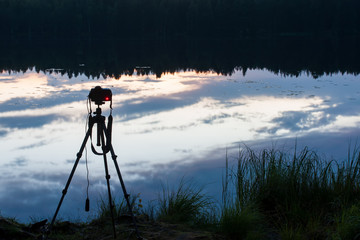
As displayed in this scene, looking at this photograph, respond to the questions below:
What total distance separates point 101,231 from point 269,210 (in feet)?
8.35

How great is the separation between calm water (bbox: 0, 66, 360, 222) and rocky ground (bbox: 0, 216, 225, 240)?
0.79 m

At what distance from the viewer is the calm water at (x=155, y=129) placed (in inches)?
374

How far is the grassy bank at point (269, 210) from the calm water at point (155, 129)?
1.06 metres

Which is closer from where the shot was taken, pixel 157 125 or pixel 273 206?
pixel 273 206

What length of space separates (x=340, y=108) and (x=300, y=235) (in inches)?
588

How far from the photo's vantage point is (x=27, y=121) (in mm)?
15875

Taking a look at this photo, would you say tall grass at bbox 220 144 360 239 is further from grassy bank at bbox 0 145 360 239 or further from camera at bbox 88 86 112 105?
camera at bbox 88 86 112 105

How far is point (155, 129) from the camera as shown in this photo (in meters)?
14.7

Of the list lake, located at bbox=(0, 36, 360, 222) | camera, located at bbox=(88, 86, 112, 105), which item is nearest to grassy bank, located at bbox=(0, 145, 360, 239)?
lake, located at bbox=(0, 36, 360, 222)

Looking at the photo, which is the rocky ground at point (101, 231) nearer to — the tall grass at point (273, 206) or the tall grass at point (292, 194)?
the tall grass at point (273, 206)

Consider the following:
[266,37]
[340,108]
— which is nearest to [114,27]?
[266,37]

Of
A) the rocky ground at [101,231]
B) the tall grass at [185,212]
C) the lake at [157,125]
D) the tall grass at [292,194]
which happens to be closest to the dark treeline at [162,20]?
the lake at [157,125]

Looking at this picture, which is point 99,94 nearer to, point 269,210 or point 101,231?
point 101,231

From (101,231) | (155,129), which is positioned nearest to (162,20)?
(155,129)
